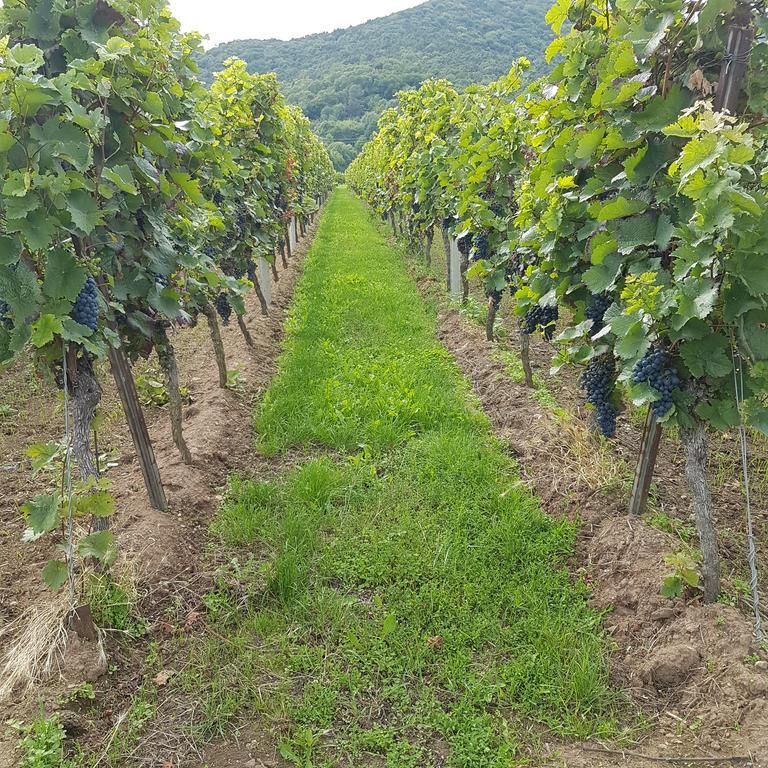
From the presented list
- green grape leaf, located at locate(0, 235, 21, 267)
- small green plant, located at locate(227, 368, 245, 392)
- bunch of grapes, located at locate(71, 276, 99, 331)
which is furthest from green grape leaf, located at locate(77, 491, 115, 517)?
small green plant, located at locate(227, 368, 245, 392)

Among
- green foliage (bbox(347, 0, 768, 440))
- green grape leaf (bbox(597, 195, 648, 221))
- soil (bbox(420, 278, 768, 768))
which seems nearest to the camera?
green foliage (bbox(347, 0, 768, 440))

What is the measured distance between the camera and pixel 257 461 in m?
4.29

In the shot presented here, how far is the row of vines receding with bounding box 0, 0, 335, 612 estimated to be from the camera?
2.13 meters

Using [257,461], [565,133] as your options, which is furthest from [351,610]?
[565,133]

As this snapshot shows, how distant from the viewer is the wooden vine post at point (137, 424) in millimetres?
3082

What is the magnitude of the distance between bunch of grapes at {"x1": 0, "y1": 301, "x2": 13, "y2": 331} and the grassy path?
1.62 m

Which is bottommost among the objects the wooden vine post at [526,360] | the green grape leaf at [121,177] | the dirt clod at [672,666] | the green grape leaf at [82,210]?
the dirt clod at [672,666]

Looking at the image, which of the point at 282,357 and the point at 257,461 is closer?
the point at 257,461

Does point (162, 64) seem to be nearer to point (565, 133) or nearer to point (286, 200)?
point (565, 133)

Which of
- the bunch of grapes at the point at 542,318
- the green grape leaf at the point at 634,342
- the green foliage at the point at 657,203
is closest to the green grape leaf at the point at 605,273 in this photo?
the green foliage at the point at 657,203

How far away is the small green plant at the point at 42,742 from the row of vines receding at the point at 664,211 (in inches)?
104

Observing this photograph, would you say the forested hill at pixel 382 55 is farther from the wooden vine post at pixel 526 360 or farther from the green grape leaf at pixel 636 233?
the green grape leaf at pixel 636 233

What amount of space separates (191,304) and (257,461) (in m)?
1.26

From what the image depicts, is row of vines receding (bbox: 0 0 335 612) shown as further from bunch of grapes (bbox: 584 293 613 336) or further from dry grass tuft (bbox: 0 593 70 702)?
bunch of grapes (bbox: 584 293 613 336)
